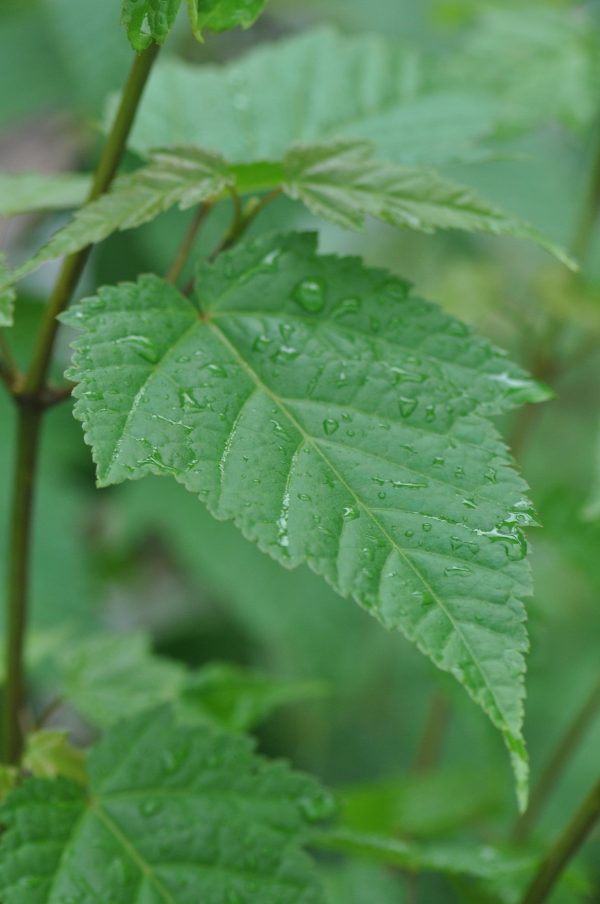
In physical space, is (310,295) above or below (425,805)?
above

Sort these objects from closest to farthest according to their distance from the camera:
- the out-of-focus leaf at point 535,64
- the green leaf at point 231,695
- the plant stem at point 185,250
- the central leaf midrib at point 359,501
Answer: the central leaf midrib at point 359,501
the plant stem at point 185,250
the green leaf at point 231,695
the out-of-focus leaf at point 535,64

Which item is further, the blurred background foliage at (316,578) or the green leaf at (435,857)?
the blurred background foliage at (316,578)

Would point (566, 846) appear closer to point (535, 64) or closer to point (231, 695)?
point (231, 695)

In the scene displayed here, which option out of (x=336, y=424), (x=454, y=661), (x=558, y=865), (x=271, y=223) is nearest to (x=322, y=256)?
(x=336, y=424)

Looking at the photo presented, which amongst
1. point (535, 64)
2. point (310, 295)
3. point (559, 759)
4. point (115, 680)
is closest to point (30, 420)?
point (310, 295)

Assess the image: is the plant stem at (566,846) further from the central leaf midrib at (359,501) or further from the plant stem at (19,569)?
the plant stem at (19,569)

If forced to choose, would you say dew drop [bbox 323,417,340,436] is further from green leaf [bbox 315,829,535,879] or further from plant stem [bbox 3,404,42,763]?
green leaf [bbox 315,829,535,879]

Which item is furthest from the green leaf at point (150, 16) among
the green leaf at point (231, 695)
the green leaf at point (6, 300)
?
the green leaf at point (231, 695)
